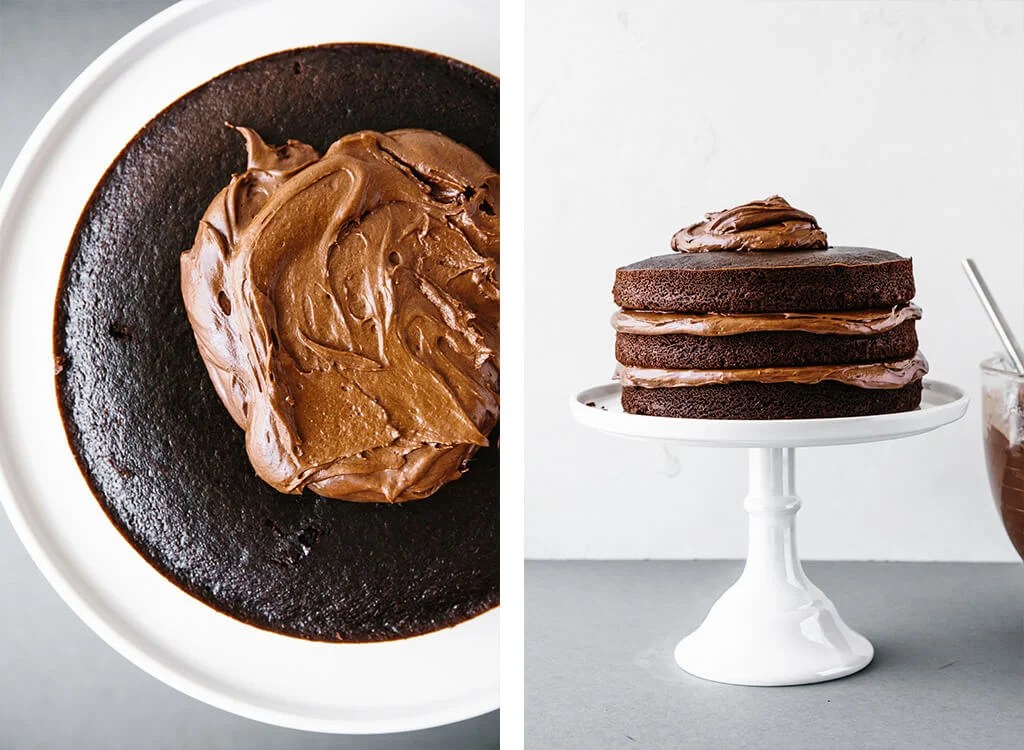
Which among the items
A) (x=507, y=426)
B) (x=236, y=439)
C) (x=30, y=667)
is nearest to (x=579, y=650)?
(x=507, y=426)

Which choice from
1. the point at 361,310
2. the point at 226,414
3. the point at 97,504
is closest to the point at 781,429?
the point at 361,310

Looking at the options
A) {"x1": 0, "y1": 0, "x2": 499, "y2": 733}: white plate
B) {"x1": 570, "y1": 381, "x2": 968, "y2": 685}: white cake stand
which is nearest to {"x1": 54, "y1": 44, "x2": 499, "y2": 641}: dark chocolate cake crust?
{"x1": 0, "y1": 0, "x2": 499, "y2": 733}: white plate

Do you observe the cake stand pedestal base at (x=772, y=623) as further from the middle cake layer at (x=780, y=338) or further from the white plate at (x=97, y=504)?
the white plate at (x=97, y=504)

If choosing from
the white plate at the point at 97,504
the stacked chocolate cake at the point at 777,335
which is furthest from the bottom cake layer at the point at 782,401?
the white plate at the point at 97,504

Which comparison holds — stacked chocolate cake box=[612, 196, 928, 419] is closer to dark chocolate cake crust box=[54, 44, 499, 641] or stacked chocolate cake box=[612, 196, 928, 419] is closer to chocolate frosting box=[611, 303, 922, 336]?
chocolate frosting box=[611, 303, 922, 336]

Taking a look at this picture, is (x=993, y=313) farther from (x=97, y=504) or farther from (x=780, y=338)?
(x=97, y=504)
